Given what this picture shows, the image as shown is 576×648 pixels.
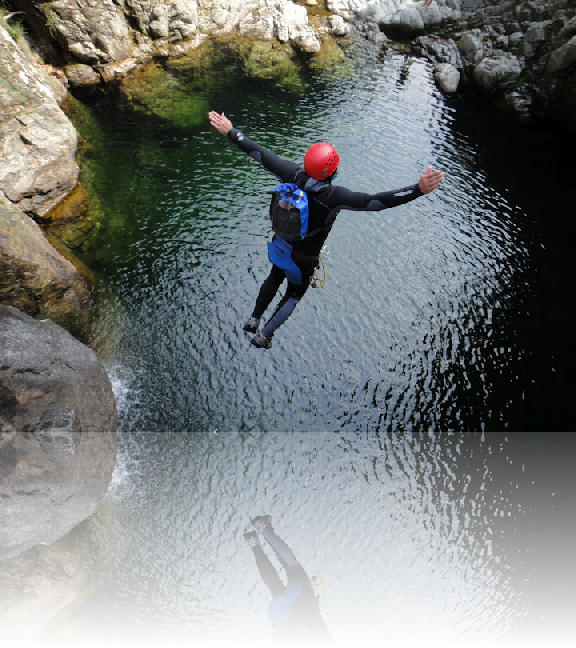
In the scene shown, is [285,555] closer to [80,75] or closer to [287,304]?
[287,304]

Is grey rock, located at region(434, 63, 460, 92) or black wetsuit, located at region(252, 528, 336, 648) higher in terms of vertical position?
grey rock, located at region(434, 63, 460, 92)

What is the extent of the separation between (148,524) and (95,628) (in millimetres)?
1648

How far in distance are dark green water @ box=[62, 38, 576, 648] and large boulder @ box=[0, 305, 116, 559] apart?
670 mm

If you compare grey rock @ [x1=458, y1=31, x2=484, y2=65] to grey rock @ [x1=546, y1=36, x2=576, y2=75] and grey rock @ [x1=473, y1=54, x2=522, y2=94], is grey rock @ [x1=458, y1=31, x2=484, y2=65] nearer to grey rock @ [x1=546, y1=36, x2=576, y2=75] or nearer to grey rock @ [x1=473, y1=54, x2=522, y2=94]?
grey rock @ [x1=473, y1=54, x2=522, y2=94]

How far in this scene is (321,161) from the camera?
516 centimetres

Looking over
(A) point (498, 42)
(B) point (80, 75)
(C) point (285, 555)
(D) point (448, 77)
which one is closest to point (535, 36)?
(A) point (498, 42)

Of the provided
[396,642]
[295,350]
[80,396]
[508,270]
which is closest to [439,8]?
[508,270]

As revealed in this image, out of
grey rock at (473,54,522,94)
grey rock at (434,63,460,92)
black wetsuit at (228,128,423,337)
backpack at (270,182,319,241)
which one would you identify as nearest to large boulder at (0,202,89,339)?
black wetsuit at (228,128,423,337)

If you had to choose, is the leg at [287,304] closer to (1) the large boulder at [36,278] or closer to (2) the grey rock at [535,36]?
(1) the large boulder at [36,278]

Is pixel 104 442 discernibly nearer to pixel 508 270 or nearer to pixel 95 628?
pixel 95 628

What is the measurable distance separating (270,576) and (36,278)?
→ 222 inches

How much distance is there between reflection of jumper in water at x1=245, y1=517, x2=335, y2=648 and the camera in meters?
5.47

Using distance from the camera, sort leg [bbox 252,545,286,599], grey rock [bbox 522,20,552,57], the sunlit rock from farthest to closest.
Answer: grey rock [bbox 522,20,552,57] → leg [bbox 252,545,286,599] → the sunlit rock

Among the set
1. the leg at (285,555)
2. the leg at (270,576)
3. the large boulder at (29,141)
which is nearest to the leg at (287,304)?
the leg at (285,555)
